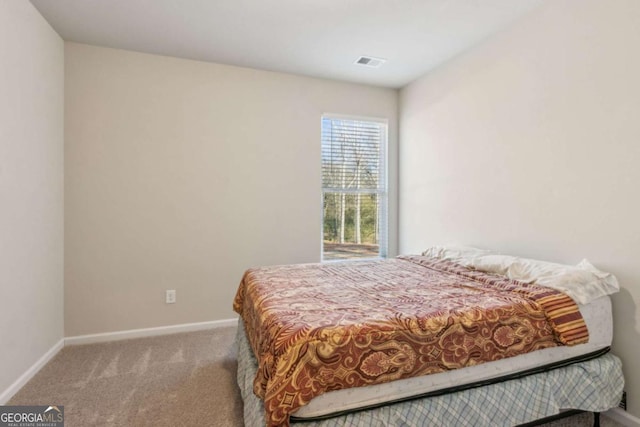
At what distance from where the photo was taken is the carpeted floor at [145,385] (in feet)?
5.64

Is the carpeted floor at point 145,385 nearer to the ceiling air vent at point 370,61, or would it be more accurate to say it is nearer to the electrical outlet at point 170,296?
the electrical outlet at point 170,296

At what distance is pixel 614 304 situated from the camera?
5.80 feet

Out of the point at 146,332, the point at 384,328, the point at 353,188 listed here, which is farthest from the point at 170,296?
the point at 384,328

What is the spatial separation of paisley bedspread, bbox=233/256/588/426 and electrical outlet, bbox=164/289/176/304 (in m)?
1.42

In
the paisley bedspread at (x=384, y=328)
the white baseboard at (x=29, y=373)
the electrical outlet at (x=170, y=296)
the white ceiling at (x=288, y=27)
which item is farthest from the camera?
the electrical outlet at (x=170, y=296)

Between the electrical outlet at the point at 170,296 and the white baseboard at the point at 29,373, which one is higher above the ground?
the electrical outlet at the point at 170,296

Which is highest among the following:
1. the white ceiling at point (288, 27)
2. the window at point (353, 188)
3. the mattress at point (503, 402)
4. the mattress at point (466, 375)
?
the white ceiling at point (288, 27)

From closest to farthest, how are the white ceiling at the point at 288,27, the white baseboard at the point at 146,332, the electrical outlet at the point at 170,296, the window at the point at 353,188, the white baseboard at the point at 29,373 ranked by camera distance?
1. the white baseboard at the point at 29,373
2. the white ceiling at the point at 288,27
3. the white baseboard at the point at 146,332
4. the electrical outlet at the point at 170,296
5. the window at the point at 353,188

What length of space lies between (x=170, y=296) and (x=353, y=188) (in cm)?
225

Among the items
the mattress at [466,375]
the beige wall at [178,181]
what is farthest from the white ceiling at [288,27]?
the mattress at [466,375]

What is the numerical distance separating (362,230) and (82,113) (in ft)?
9.80

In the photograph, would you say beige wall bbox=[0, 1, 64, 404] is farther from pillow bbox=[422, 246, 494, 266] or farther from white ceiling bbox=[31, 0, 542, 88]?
pillow bbox=[422, 246, 494, 266]

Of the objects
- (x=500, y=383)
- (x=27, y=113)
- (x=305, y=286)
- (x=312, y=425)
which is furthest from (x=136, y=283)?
(x=500, y=383)

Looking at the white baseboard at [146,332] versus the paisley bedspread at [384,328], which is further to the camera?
the white baseboard at [146,332]
